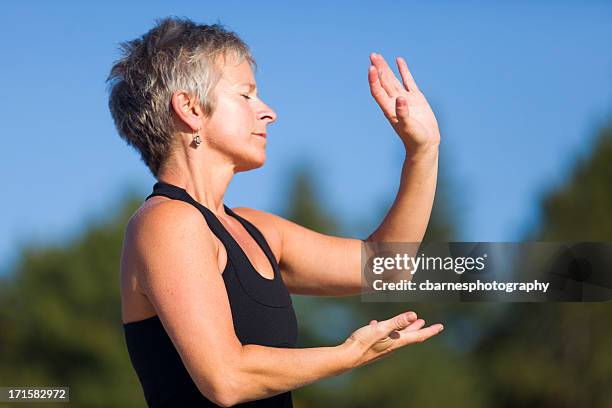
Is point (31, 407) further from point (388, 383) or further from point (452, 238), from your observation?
point (452, 238)

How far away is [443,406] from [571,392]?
479cm

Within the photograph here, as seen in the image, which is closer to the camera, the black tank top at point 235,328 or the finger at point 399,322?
the finger at point 399,322

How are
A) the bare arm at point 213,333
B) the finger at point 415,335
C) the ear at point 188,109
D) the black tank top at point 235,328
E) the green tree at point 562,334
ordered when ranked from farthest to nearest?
the green tree at point 562,334 < the ear at point 188,109 < the black tank top at point 235,328 < the finger at point 415,335 < the bare arm at point 213,333

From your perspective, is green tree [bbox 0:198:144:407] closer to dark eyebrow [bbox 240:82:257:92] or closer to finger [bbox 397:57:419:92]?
finger [bbox 397:57:419:92]

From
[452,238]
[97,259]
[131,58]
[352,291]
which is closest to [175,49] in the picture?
[131,58]

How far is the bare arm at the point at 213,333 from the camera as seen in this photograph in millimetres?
2762

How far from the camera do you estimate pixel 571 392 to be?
3538cm

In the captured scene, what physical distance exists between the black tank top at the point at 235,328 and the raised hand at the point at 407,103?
830 mm

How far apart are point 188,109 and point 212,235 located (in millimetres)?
473

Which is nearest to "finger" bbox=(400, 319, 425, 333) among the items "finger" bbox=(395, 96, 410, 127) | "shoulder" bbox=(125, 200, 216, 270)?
"shoulder" bbox=(125, 200, 216, 270)

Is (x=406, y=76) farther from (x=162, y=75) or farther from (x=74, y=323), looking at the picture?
(x=74, y=323)

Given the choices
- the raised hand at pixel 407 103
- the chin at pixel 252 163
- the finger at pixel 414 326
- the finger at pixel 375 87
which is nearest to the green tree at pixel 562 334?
the raised hand at pixel 407 103

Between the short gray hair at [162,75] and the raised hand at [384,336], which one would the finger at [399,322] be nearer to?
the raised hand at [384,336]

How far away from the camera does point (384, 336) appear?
9.25 feet
